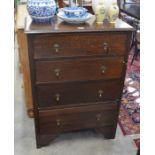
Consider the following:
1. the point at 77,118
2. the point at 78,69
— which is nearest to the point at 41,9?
the point at 78,69

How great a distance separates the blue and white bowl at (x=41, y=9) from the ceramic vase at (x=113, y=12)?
384 mm

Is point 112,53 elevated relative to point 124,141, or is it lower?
elevated

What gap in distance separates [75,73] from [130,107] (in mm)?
1020

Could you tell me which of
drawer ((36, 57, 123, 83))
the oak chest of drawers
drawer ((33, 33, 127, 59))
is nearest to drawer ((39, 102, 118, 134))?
the oak chest of drawers

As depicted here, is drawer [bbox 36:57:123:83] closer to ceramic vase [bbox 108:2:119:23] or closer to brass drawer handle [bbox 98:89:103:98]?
brass drawer handle [bbox 98:89:103:98]

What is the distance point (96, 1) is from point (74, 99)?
70 cm

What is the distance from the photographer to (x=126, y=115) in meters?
2.19

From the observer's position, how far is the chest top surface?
1.36 metres

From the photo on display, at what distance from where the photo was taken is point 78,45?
1430 mm

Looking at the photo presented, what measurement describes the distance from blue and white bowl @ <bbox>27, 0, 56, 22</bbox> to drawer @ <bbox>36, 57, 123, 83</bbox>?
11.9 inches

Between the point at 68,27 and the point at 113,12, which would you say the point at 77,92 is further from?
the point at 113,12

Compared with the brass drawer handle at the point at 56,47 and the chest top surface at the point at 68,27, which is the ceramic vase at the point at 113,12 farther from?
the brass drawer handle at the point at 56,47
